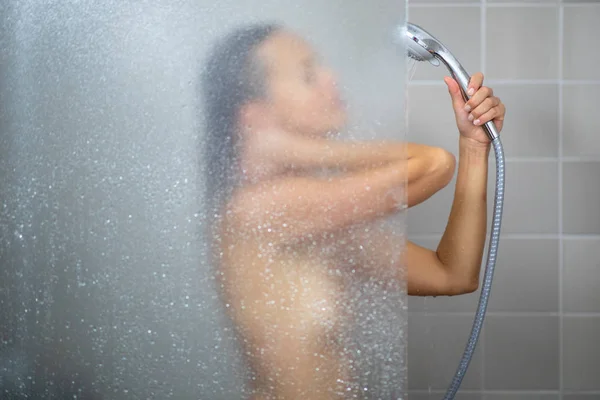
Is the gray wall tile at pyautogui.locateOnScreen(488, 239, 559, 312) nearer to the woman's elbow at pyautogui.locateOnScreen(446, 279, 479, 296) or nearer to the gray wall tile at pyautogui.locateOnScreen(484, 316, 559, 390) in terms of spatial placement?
the gray wall tile at pyautogui.locateOnScreen(484, 316, 559, 390)

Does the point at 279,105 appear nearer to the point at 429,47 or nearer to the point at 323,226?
the point at 323,226

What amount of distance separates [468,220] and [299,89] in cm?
29

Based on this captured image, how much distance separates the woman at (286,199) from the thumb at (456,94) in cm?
26

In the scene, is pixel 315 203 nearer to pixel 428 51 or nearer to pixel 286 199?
pixel 286 199

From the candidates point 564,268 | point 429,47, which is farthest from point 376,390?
point 564,268

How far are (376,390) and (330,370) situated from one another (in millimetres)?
Result: 31

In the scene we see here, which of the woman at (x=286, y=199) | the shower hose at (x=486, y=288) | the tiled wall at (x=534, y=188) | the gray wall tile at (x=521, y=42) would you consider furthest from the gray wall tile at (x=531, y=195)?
the woman at (x=286, y=199)

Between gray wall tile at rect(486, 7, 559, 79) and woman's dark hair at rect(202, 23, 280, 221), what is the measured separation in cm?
80

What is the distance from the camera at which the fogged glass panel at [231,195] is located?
0.36 metres

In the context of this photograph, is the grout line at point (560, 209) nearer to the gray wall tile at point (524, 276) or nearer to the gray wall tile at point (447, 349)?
the gray wall tile at point (524, 276)

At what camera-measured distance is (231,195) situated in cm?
37

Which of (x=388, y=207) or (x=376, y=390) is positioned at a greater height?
(x=388, y=207)

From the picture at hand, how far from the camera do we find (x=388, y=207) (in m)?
0.36

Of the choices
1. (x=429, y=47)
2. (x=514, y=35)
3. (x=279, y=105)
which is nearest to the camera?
(x=279, y=105)
